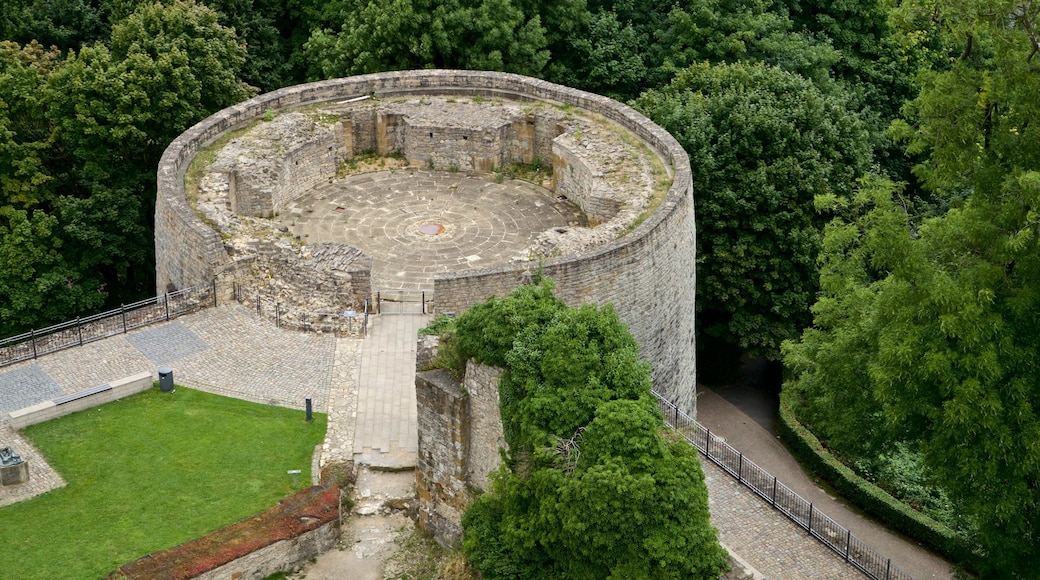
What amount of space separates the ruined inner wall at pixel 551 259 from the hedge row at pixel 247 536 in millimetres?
6520

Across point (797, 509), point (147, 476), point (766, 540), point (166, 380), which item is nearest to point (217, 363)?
point (166, 380)

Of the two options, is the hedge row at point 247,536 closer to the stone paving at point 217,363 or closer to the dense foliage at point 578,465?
the stone paving at point 217,363

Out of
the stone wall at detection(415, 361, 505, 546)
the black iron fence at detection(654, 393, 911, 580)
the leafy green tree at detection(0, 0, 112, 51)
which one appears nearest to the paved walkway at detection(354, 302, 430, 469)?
the stone wall at detection(415, 361, 505, 546)

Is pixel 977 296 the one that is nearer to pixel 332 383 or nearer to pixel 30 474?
pixel 332 383

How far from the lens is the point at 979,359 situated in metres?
26.3

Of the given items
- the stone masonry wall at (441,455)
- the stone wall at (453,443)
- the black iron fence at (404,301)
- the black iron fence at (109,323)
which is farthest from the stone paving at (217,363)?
the stone wall at (453,443)

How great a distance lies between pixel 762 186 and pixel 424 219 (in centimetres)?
1051

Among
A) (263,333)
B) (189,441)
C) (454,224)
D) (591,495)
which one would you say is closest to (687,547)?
(591,495)

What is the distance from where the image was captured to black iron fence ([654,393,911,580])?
31.3 metres

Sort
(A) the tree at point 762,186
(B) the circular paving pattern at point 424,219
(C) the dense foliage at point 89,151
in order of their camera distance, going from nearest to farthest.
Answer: (B) the circular paving pattern at point 424,219 < (C) the dense foliage at point 89,151 < (A) the tree at point 762,186

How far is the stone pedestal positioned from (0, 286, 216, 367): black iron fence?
5.30 meters

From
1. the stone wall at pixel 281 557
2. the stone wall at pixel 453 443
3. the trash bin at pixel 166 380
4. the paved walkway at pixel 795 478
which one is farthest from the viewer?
the paved walkway at pixel 795 478

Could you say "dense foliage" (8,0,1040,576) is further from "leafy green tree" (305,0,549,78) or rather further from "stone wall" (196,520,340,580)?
"stone wall" (196,520,340,580)

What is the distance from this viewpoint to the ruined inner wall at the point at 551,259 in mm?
35125
